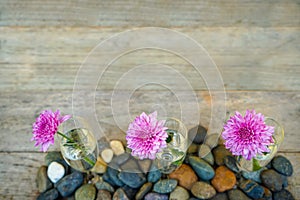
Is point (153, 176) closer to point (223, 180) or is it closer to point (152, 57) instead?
point (223, 180)

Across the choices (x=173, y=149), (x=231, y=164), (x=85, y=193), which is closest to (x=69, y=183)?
(x=85, y=193)

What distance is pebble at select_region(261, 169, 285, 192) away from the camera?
82cm

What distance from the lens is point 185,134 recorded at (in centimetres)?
79

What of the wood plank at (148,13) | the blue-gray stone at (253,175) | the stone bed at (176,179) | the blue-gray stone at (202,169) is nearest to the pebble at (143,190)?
the stone bed at (176,179)

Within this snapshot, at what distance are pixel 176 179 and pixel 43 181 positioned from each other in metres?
0.30

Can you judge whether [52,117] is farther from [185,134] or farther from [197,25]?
[197,25]

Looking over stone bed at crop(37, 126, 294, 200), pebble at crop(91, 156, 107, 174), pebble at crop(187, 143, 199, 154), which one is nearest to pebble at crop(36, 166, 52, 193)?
stone bed at crop(37, 126, 294, 200)

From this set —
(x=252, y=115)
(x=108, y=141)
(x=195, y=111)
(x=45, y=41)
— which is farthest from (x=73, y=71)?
(x=252, y=115)

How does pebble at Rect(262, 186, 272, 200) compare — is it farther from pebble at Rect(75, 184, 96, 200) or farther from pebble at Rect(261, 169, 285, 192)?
pebble at Rect(75, 184, 96, 200)

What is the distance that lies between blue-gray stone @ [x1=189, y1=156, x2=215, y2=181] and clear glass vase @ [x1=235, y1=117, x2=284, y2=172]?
0.06 metres

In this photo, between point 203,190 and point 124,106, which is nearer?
point 203,190

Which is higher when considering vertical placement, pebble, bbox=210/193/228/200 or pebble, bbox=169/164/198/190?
pebble, bbox=169/164/198/190

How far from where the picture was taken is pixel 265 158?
772 mm

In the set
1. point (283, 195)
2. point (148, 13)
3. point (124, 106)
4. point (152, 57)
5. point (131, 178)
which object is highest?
point (148, 13)
